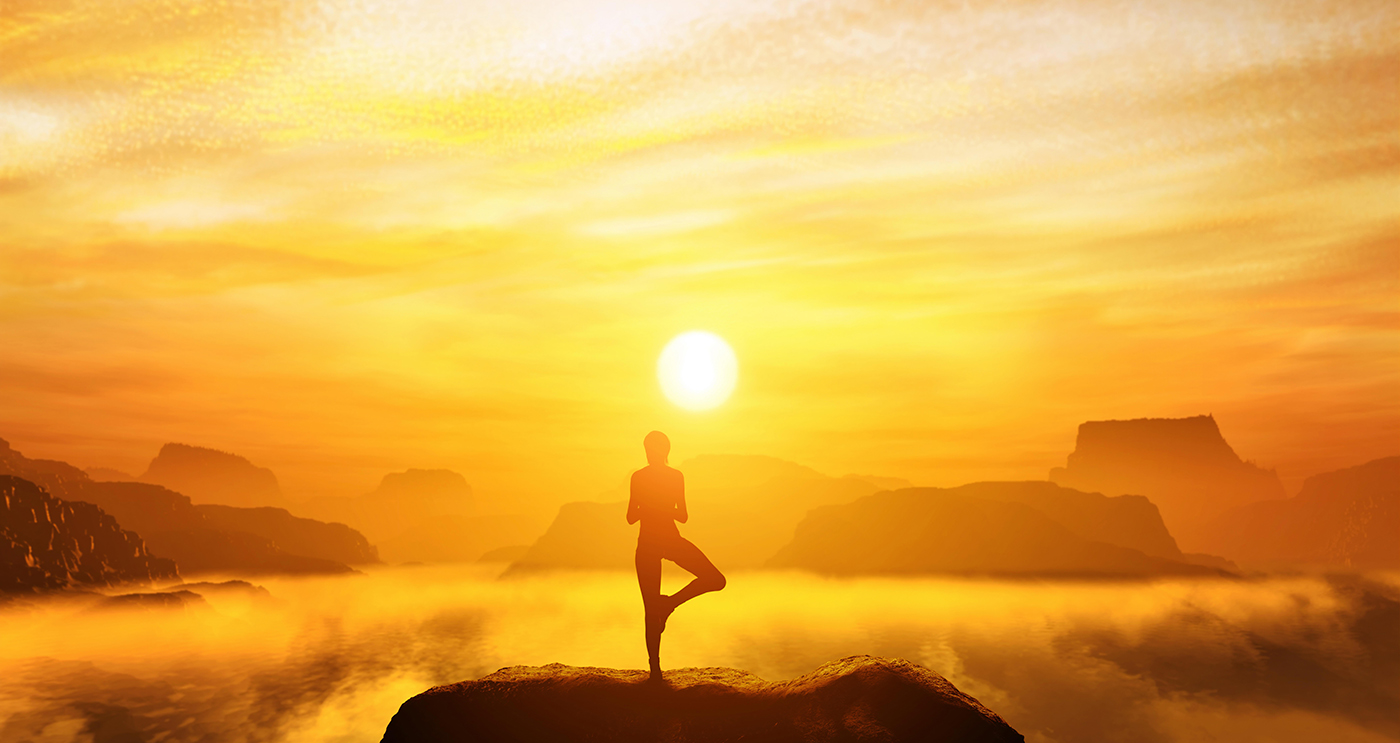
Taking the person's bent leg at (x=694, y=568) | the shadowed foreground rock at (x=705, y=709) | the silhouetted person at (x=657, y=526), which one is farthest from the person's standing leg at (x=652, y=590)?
the shadowed foreground rock at (x=705, y=709)

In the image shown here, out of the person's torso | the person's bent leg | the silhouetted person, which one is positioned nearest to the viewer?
the person's bent leg

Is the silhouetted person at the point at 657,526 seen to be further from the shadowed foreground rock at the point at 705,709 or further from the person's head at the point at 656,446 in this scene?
the shadowed foreground rock at the point at 705,709

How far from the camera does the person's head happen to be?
699 inches

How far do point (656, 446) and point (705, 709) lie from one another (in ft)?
16.8

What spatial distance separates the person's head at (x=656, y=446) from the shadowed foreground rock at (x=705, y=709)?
4460 millimetres

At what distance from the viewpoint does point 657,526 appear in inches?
693

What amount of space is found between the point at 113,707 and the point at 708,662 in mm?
94976

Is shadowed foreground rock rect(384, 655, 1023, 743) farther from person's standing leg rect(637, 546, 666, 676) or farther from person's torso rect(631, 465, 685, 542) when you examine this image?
person's torso rect(631, 465, 685, 542)

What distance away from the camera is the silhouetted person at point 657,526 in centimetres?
1742

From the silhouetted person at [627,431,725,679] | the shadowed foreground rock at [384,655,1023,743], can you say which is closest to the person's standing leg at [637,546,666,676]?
the silhouetted person at [627,431,725,679]

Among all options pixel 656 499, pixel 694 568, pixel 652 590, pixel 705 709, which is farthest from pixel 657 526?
pixel 705 709

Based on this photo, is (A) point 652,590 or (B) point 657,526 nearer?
(B) point 657,526

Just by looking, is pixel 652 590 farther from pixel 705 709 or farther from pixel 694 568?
pixel 705 709

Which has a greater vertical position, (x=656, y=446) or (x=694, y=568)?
(x=656, y=446)
